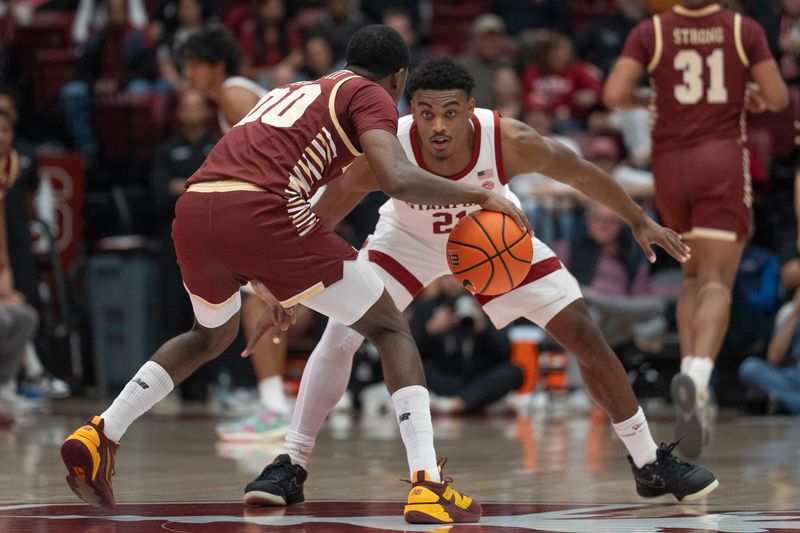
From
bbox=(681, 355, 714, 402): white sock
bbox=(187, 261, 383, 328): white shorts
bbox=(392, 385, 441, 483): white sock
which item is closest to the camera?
bbox=(392, 385, 441, 483): white sock

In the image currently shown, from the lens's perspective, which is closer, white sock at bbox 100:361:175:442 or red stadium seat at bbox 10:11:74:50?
white sock at bbox 100:361:175:442

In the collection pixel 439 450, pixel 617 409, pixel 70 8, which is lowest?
pixel 439 450

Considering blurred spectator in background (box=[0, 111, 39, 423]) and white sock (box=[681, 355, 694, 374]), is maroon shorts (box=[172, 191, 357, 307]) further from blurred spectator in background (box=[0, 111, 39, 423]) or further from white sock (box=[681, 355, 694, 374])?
blurred spectator in background (box=[0, 111, 39, 423])

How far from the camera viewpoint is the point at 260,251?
15.3 ft

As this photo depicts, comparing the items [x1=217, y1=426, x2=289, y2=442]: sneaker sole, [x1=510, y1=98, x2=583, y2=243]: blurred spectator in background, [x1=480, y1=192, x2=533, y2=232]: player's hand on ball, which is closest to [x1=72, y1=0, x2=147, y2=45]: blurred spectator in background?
[x1=510, y1=98, x2=583, y2=243]: blurred spectator in background

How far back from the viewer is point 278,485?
5039mm

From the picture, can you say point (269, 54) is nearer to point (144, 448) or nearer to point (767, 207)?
point (767, 207)

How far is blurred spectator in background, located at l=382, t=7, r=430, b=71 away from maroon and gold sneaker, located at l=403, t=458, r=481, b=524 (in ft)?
25.9

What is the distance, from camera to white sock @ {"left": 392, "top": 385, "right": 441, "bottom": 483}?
4582 millimetres

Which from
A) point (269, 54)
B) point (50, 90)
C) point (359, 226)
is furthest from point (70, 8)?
point (359, 226)

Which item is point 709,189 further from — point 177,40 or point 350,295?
point 177,40

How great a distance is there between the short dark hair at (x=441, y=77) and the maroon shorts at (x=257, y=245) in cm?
72

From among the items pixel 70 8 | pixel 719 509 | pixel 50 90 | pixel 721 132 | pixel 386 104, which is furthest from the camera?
pixel 70 8

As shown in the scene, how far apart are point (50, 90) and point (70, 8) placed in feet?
6.35
